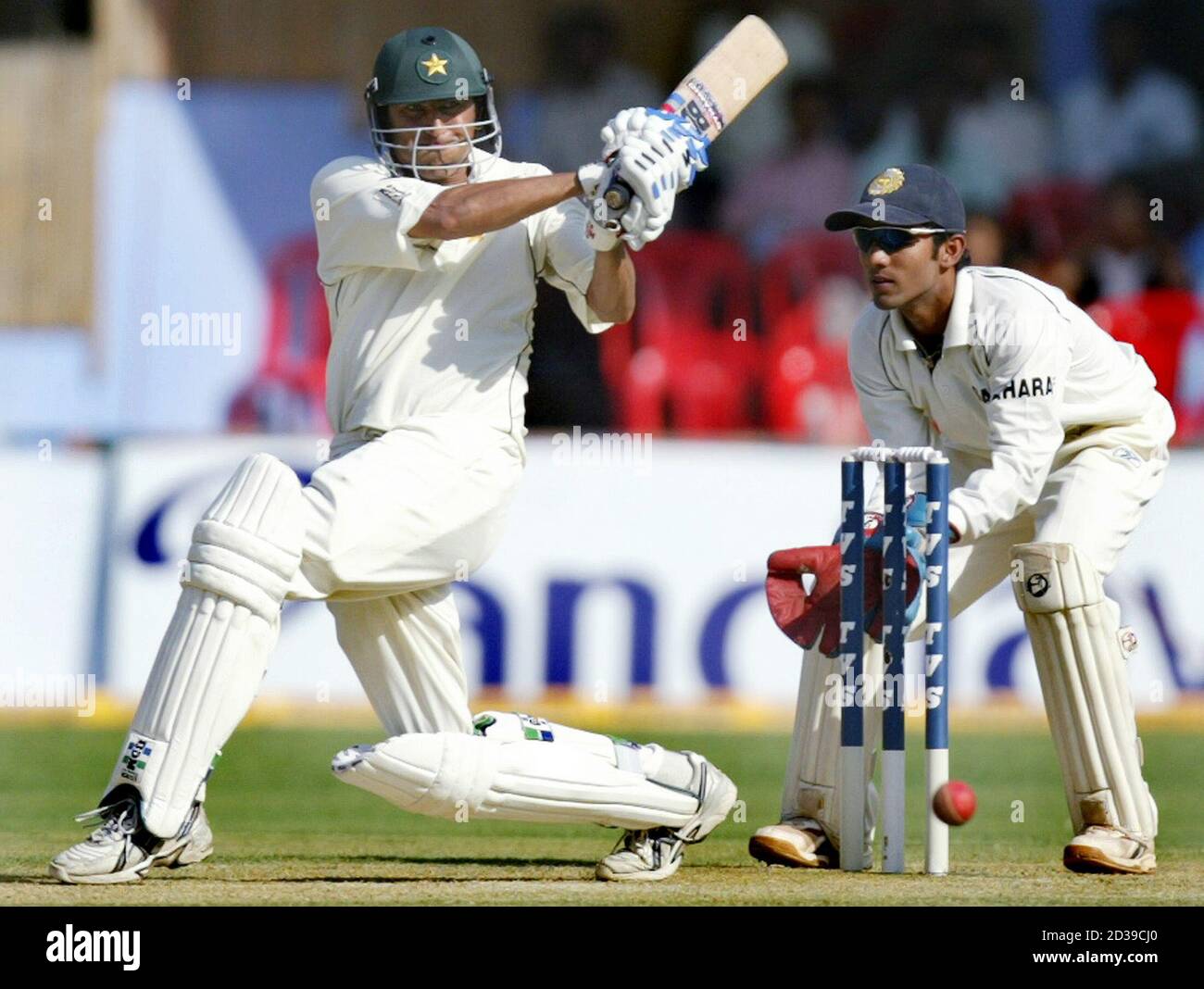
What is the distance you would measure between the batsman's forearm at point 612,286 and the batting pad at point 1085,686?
0.91 meters

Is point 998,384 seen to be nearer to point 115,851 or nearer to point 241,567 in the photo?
→ point 241,567

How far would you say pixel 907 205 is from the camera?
4.15 m

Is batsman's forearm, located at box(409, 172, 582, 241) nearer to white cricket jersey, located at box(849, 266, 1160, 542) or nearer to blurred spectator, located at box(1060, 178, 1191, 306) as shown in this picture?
white cricket jersey, located at box(849, 266, 1160, 542)

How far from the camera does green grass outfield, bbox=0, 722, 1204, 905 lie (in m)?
3.67

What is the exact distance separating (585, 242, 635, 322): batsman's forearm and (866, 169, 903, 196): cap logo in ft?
1.76

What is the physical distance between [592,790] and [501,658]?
3393mm

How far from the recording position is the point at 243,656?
12.2 feet

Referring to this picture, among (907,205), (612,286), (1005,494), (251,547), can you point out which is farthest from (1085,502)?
(251,547)

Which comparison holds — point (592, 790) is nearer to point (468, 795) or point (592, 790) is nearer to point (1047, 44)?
point (468, 795)

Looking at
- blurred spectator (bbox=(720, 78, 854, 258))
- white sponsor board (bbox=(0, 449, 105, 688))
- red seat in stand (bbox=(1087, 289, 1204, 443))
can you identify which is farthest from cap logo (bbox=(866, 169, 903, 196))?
blurred spectator (bbox=(720, 78, 854, 258))

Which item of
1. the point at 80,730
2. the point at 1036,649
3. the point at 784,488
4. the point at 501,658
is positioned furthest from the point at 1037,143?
the point at 1036,649

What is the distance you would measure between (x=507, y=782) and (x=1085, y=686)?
1.16 m

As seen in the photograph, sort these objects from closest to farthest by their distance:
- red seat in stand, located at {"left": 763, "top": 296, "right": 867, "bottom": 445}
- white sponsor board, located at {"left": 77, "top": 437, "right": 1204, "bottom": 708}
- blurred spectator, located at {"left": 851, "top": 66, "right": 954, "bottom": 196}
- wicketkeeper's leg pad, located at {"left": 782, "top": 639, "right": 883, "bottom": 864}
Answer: wicketkeeper's leg pad, located at {"left": 782, "top": 639, "right": 883, "bottom": 864}
white sponsor board, located at {"left": 77, "top": 437, "right": 1204, "bottom": 708}
red seat in stand, located at {"left": 763, "top": 296, "right": 867, "bottom": 445}
blurred spectator, located at {"left": 851, "top": 66, "right": 954, "bottom": 196}

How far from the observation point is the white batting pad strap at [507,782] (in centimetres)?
375
